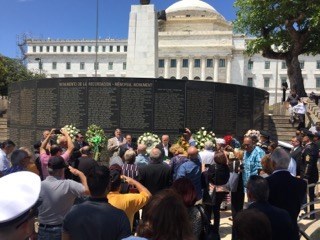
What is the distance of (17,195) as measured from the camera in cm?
214

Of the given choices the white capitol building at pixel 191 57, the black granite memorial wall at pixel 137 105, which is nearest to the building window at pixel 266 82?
the white capitol building at pixel 191 57

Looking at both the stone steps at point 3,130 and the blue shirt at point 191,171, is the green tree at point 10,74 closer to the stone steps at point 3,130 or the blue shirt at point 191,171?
the stone steps at point 3,130

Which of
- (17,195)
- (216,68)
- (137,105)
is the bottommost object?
(17,195)

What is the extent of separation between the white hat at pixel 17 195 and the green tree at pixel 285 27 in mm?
26087

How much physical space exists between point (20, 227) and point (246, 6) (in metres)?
30.2

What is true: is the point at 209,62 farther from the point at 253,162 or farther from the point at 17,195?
the point at 17,195

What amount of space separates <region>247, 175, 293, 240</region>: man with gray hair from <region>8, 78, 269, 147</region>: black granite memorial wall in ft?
29.1

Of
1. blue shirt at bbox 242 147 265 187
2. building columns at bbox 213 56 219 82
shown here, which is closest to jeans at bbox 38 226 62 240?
blue shirt at bbox 242 147 265 187

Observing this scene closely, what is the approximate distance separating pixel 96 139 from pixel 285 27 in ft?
70.8

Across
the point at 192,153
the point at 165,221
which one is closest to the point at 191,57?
the point at 192,153

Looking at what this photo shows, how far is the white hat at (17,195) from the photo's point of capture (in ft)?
6.70

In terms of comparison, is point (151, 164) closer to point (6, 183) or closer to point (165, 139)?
point (165, 139)

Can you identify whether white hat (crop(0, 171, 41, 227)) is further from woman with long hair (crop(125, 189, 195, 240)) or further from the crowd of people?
woman with long hair (crop(125, 189, 195, 240))

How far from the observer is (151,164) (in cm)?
652
